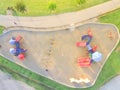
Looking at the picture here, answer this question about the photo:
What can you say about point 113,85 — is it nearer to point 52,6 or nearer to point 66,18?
point 66,18

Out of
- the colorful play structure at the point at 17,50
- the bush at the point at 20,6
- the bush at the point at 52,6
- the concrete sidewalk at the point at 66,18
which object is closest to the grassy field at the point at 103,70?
the concrete sidewalk at the point at 66,18

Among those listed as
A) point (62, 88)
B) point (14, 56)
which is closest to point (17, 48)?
point (14, 56)

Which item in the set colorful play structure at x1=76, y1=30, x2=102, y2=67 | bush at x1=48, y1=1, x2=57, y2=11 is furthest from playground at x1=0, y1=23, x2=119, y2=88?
bush at x1=48, y1=1, x2=57, y2=11

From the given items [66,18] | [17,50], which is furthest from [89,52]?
[17,50]

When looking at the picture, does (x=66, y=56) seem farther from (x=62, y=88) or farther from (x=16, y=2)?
(x=16, y=2)

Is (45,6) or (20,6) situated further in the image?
(45,6)

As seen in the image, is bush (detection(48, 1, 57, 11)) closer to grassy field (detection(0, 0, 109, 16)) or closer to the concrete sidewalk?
grassy field (detection(0, 0, 109, 16))

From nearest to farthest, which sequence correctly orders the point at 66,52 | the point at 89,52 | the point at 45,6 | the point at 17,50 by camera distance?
the point at 89,52, the point at 66,52, the point at 17,50, the point at 45,6
